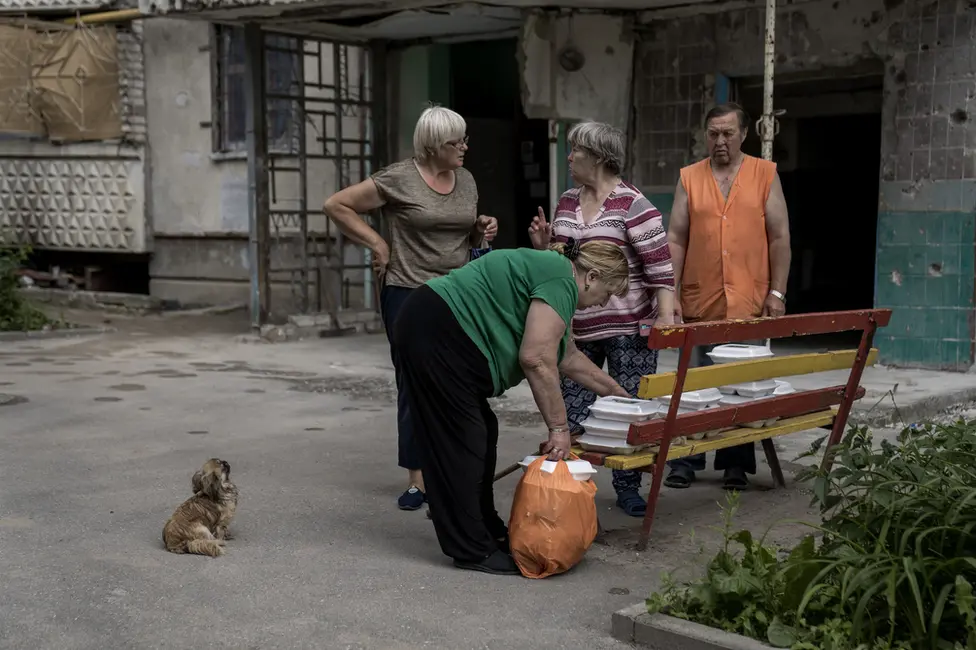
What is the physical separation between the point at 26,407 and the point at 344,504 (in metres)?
3.53

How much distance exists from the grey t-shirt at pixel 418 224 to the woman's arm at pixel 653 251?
801 mm

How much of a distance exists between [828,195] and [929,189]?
7.17 m

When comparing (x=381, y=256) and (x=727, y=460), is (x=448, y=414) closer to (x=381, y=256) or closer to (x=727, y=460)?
(x=381, y=256)

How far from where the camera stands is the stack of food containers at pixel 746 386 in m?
5.32

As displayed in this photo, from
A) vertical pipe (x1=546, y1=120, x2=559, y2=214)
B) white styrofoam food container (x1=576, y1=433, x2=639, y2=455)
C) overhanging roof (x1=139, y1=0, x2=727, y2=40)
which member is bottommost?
white styrofoam food container (x1=576, y1=433, x2=639, y2=455)

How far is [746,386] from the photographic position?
536cm

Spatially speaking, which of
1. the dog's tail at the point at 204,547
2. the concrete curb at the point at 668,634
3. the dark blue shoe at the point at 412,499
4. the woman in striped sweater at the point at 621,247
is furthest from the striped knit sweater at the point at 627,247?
the dog's tail at the point at 204,547

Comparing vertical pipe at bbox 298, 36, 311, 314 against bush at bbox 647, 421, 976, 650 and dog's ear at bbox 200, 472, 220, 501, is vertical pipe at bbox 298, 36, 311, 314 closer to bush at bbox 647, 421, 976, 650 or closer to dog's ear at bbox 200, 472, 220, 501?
dog's ear at bbox 200, 472, 220, 501

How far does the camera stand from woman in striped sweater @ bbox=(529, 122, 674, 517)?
205 inches

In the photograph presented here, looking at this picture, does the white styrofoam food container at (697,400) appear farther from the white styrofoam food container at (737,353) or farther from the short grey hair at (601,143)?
the short grey hair at (601,143)

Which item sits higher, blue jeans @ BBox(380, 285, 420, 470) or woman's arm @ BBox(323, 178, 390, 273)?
woman's arm @ BBox(323, 178, 390, 273)

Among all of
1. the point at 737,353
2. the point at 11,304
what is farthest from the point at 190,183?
the point at 737,353

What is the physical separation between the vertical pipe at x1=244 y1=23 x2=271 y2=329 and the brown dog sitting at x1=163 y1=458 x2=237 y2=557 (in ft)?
24.1

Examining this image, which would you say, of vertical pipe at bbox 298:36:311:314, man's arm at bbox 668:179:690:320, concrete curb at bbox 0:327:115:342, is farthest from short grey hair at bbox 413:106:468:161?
concrete curb at bbox 0:327:115:342
